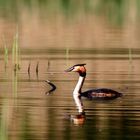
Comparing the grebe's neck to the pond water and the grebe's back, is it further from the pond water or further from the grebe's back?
the grebe's back

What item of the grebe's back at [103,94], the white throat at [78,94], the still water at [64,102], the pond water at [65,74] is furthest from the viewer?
the grebe's back at [103,94]

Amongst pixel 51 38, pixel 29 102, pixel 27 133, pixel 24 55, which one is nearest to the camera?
pixel 27 133

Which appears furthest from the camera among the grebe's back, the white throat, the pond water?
the grebe's back

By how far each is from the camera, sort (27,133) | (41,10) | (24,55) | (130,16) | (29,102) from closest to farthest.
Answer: (27,133) → (29,102) → (24,55) → (130,16) → (41,10)

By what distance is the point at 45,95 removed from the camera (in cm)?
2469

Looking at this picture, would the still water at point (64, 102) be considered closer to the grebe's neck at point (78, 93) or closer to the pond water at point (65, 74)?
the pond water at point (65, 74)

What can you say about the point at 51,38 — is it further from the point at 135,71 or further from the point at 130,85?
the point at 130,85

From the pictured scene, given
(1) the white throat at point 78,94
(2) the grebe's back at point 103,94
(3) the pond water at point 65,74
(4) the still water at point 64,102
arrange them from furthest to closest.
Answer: (2) the grebe's back at point 103,94
(1) the white throat at point 78,94
(3) the pond water at point 65,74
(4) the still water at point 64,102

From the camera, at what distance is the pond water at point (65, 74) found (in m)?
19.9

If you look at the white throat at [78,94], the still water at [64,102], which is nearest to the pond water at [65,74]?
the still water at [64,102]

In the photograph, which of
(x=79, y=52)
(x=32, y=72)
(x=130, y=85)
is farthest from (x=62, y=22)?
(x=130, y=85)

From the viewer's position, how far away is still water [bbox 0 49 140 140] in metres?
19.5

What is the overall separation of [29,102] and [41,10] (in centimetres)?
4399

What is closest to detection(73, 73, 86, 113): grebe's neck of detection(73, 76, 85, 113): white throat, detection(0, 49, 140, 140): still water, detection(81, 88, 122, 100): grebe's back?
detection(73, 76, 85, 113): white throat
